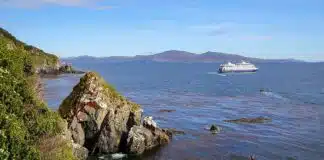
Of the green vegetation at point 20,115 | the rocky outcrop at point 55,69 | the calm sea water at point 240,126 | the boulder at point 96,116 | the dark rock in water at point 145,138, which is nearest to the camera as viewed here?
the green vegetation at point 20,115

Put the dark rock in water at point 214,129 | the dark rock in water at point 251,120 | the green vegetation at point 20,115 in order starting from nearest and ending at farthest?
the green vegetation at point 20,115 → the dark rock in water at point 214,129 → the dark rock in water at point 251,120

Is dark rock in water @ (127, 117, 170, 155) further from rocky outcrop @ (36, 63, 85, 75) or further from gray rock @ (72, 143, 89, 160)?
rocky outcrop @ (36, 63, 85, 75)

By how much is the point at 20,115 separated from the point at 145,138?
23.2 m

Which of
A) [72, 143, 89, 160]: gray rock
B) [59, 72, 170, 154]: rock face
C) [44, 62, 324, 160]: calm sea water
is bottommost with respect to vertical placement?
[44, 62, 324, 160]: calm sea water

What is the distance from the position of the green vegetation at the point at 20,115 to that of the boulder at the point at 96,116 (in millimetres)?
13500

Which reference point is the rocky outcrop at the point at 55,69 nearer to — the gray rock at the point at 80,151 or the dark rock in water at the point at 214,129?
the dark rock in water at the point at 214,129

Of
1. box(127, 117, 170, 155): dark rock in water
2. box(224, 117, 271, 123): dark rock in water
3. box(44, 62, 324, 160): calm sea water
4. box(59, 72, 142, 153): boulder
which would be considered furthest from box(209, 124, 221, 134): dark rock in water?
box(59, 72, 142, 153): boulder

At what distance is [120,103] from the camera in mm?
49188

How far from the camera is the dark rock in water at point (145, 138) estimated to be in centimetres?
4775

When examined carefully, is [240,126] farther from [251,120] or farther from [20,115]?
[20,115]

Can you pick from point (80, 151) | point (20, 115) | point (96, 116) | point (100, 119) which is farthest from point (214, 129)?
point (20, 115)

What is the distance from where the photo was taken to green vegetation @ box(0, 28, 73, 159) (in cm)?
2577

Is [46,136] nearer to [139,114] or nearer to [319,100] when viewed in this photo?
[139,114]

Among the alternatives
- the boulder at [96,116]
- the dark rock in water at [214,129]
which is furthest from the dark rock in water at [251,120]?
the boulder at [96,116]
